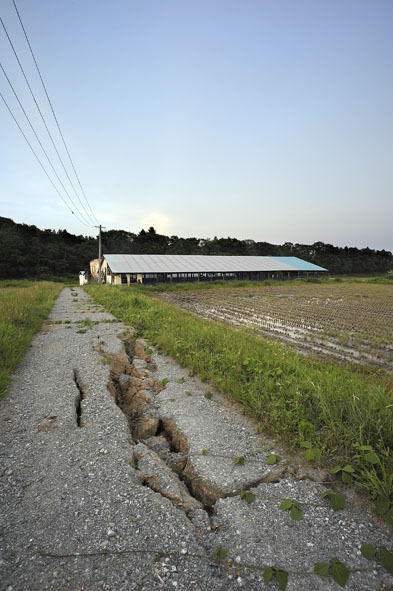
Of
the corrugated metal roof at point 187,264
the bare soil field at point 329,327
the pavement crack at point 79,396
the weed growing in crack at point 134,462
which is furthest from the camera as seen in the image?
the corrugated metal roof at point 187,264

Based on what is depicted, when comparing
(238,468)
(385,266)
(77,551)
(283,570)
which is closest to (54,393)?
(77,551)

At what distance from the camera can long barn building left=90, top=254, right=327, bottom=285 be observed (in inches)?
1088

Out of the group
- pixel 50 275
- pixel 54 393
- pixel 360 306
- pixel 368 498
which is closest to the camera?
pixel 368 498

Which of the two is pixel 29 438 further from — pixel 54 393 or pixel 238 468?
pixel 238 468

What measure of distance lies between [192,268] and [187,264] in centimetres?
127

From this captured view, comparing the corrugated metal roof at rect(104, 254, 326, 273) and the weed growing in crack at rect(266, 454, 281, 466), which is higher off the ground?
the corrugated metal roof at rect(104, 254, 326, 273)

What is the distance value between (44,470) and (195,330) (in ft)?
15.8

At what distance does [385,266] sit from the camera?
6744cm

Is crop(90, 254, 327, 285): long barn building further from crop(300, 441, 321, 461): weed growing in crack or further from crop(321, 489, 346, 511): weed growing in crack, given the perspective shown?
crop(321, 489, 346, 511): weed growing in crack

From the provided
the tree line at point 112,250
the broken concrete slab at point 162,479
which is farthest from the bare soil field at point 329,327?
the tree line at point 112,250

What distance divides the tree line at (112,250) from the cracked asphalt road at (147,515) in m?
46.9

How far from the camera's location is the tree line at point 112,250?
43562 mm

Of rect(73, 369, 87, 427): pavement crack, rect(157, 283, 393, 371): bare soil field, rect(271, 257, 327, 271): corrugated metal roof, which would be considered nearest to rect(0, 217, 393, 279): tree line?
rect(271, 257, 327, 271): corrugated metal roof

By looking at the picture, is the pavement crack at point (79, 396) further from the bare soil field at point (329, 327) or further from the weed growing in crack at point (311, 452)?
the bare soil field at point (329, 327)
